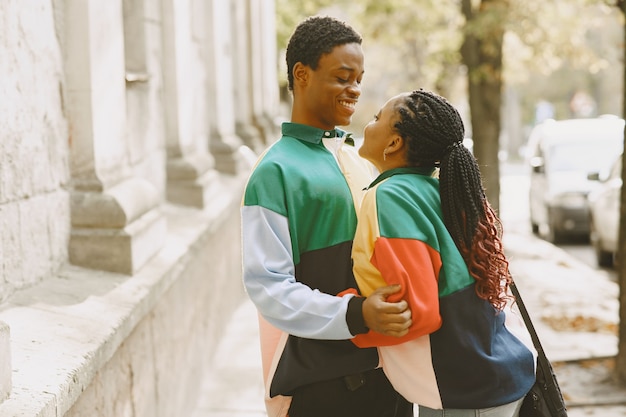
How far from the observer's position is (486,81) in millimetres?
13188

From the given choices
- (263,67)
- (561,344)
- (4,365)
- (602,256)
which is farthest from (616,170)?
(4,365)

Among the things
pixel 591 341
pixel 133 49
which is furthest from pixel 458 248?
pixel 591 341

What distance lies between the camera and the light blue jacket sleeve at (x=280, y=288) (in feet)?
8.54

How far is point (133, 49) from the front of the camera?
20.1 ft

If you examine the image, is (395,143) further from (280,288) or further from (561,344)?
(561,344)

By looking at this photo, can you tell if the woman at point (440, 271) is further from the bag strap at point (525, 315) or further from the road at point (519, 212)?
the road at point (519, 212)

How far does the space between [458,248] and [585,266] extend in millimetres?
10861

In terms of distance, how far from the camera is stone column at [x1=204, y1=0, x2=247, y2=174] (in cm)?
903

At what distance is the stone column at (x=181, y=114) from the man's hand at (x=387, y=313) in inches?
188

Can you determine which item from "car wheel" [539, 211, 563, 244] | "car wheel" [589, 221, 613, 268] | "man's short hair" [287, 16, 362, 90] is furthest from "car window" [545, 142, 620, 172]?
"man's short hair" [287, 16, 362, 90]

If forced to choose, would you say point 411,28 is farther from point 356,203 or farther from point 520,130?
point 520,130

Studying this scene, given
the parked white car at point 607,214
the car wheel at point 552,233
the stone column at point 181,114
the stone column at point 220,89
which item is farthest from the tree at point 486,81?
the stone column at point 181,114

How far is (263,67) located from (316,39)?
12.8 metres

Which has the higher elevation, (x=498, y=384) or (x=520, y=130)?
(x=498, y=384)
